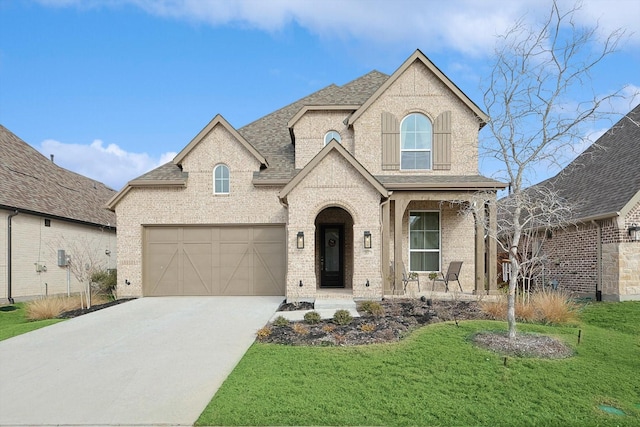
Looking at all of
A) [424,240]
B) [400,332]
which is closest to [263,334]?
[400,332]

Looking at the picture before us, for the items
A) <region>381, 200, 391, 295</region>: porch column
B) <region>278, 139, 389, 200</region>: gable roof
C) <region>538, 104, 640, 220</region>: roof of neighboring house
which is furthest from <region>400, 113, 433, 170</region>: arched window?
<region>538, 104, 640, 220</region>: roof of neighboring house

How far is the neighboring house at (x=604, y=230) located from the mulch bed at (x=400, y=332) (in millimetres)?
4803

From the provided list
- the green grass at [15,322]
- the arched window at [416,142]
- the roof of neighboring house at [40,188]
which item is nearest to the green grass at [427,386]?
the green grass at [15,322]

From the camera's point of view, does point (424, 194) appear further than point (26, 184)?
No

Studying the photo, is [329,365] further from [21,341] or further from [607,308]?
[607,308]

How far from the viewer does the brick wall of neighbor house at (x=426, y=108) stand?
13.9 m

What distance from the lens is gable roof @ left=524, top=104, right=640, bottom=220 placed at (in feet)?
40.1

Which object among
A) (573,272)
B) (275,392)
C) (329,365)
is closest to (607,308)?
(573,272)

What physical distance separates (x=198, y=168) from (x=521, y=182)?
35.2 ft

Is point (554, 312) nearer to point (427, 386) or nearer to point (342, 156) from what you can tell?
point (427, 386)

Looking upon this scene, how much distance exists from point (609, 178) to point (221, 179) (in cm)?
1389

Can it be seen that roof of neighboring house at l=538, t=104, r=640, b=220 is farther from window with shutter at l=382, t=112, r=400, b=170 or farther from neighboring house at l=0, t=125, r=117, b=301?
neighboring house at l=0, t=125, r=117, b=301

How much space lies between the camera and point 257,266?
46.7ft

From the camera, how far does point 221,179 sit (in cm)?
1433
